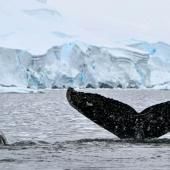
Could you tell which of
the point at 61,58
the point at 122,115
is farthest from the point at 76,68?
the point at 122,115

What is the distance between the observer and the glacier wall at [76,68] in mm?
77000

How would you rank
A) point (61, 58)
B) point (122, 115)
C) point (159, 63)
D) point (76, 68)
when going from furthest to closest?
1. point (159, 63)
2. point (61, 58)
3. point (76, 68)
4. point (122, 115)

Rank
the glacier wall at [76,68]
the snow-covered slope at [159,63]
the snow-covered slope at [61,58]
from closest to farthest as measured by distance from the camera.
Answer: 1. the glacier wall at [76,68]
2. the snow-covered slope at [61,58]
3. the snow-covered slope at [159,63]

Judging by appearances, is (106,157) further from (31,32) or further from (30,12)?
(30,12)

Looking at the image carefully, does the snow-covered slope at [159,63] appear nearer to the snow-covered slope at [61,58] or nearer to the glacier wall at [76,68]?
the snow-covered slope at [61,58]

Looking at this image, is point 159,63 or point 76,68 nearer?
point 76,68

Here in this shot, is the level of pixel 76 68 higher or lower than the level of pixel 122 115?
lower

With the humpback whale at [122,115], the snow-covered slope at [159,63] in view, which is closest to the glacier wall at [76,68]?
the snow-covered slope at [159,63]

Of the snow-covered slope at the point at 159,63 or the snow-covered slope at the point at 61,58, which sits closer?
the snow-covered slope at the point at 61,58

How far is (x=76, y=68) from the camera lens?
276ft

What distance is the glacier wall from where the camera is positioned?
7700cm

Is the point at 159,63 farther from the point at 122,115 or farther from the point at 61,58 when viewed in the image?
the point at 122,115

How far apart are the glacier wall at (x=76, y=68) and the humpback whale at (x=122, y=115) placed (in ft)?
211

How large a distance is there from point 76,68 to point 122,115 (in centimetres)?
7326
